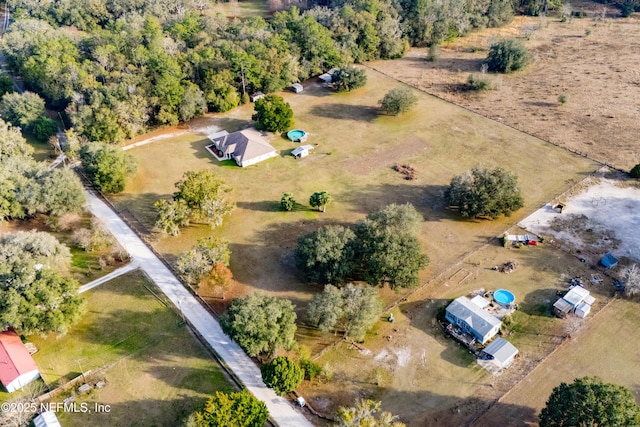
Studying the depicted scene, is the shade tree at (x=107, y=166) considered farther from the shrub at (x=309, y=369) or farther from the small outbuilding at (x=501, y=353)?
the small outbuilding at (x=501, y=353)

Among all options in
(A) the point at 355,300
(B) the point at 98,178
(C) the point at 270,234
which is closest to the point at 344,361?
(A) the point at 355,300

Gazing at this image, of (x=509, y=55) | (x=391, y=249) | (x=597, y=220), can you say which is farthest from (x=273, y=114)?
(x=509, y=55)

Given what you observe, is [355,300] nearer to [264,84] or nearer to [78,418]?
[78,418]

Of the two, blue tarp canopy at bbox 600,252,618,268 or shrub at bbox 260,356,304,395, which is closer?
shrub at bbox 260,356,304,395

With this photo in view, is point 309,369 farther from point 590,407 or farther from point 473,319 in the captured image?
point 590,407

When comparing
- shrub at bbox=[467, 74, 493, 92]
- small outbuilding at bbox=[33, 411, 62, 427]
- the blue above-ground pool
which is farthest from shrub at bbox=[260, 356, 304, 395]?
shrub at bbox=[467, 74, 493, 92]

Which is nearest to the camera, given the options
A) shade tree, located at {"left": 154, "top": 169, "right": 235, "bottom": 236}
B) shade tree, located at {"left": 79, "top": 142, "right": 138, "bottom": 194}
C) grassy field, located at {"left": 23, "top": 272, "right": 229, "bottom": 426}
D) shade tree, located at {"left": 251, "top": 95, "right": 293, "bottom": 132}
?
grassy field, located at {"left": 23, "top": 272, "right": 229, "bottom": 426}

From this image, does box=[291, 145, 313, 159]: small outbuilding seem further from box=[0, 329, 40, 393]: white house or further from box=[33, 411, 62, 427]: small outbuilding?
box=[33, 411, 62, 427]: small outbuilding
